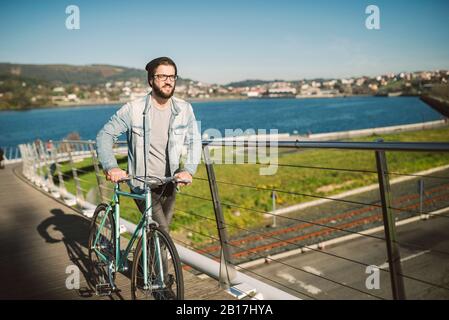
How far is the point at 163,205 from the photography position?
312 cm

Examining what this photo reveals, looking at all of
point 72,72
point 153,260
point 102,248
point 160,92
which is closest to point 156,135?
point 160,92

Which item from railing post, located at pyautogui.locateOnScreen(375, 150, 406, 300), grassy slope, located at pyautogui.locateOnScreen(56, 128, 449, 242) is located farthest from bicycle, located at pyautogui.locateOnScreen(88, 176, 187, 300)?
grassy slope, located at pyautogui.locateOnScreen(56, 128, 449, 242)

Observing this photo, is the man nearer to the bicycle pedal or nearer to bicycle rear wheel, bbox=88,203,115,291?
bicycle rear wheel, bbox=88,203,115,291

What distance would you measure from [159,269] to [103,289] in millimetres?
958

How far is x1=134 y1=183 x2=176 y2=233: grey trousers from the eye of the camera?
2971 millimetres

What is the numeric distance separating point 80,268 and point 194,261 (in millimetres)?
1388

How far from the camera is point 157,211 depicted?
9.73 feet

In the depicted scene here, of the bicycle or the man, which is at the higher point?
the man

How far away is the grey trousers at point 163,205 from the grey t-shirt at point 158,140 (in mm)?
130

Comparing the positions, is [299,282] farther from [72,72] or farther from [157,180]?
[72,72]

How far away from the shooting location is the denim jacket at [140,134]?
2.93 m

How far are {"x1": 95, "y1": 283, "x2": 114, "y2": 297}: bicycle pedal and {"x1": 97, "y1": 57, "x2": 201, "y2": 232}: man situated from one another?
2.71 feet

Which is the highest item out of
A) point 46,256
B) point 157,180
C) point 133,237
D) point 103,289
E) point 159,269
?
point 157,180

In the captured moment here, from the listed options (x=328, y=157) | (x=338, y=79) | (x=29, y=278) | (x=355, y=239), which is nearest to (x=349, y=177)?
(x=328, y=157)
